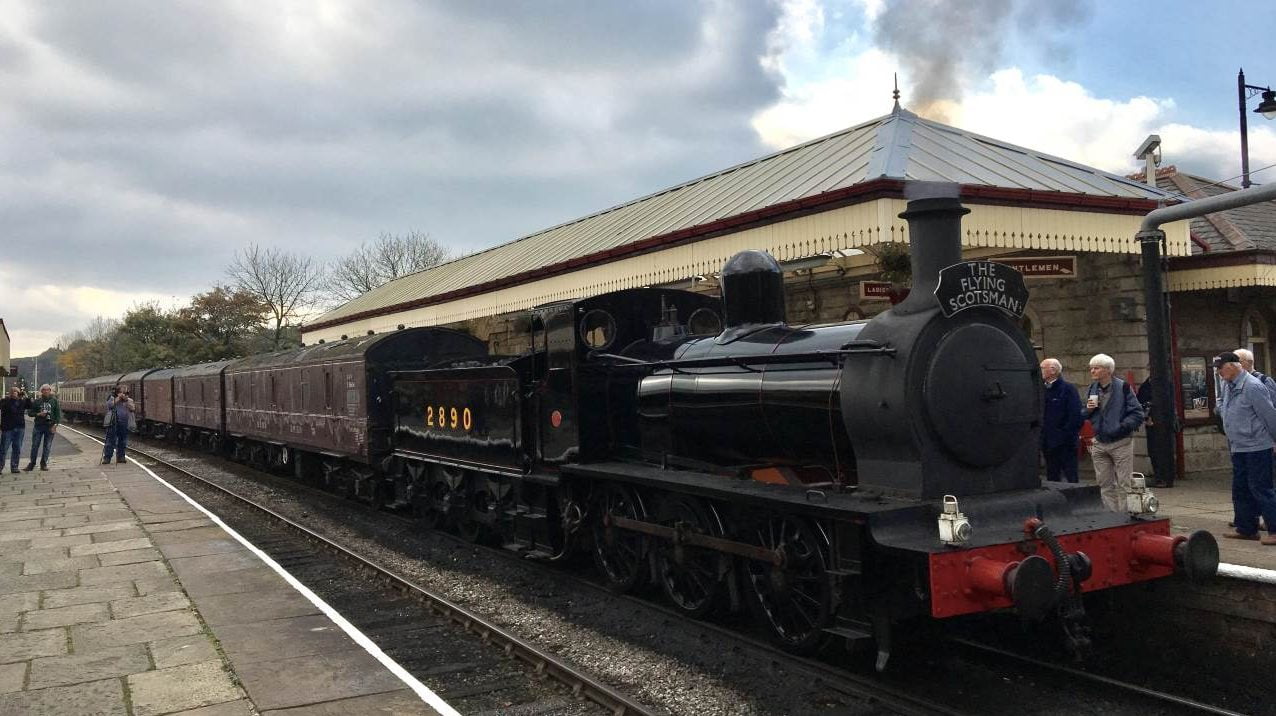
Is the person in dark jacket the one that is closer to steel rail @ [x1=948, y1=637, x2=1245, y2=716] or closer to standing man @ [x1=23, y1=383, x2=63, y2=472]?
steel rail @ [x1=948, y1=637, x2=1245, y2=716]

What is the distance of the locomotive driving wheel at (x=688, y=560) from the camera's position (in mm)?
6164

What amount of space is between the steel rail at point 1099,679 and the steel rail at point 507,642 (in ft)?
7.70

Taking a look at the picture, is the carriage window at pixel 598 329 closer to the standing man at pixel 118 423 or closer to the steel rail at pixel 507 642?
the steel rail at pixel 507 642

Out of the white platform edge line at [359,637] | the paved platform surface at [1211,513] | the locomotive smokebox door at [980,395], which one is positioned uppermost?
the locomotive smokebox door at [980,395]

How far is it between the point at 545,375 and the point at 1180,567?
4907mm

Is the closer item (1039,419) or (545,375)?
(1039,419)

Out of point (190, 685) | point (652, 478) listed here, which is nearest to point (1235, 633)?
point (652, 478)

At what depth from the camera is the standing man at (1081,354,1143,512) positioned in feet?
24.2

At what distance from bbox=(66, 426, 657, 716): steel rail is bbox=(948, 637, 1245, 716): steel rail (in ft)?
7.70

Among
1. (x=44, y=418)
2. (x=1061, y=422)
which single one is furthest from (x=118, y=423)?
(x=1061, y=422)

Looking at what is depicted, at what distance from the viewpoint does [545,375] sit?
25.5ft

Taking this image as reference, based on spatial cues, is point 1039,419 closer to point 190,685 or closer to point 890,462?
point 890,462

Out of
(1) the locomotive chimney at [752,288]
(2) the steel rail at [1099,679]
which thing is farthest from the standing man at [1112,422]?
(1) the locomotive chimney at [752,288]

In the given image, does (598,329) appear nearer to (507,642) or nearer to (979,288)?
(507,642)
